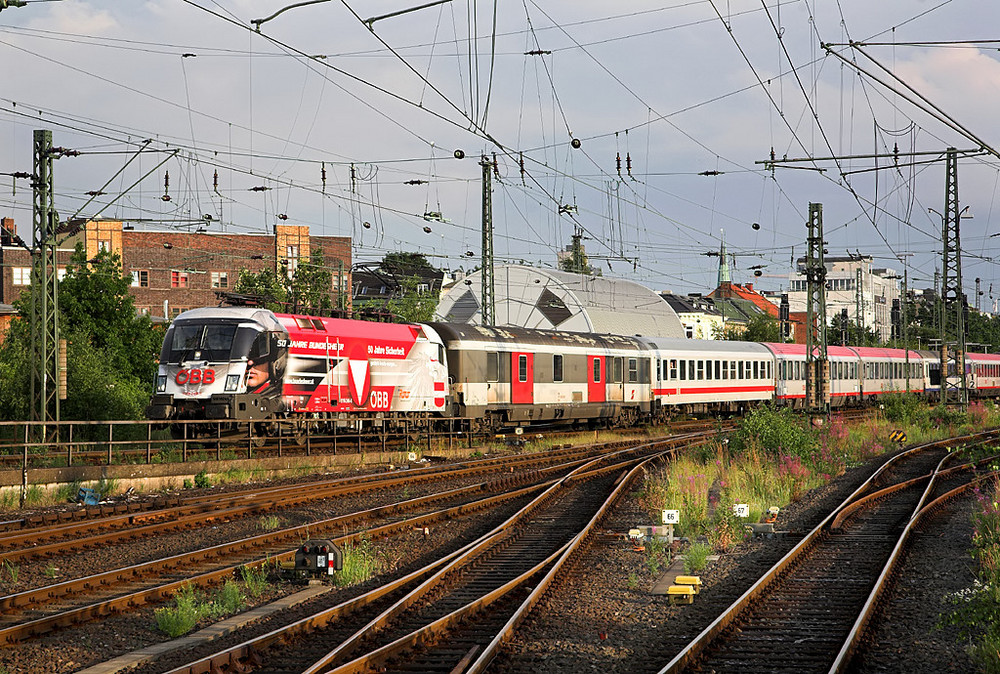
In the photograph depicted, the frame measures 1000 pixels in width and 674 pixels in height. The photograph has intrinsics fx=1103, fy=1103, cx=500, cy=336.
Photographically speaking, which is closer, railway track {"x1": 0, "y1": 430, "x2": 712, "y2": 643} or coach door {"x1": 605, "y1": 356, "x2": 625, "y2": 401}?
railway track {"x1": 0, "y1": 430, "x2": 712, "y2": 643}

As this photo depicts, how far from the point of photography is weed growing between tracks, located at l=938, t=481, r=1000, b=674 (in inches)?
332

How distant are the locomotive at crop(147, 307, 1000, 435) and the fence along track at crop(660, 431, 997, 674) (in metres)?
13.0

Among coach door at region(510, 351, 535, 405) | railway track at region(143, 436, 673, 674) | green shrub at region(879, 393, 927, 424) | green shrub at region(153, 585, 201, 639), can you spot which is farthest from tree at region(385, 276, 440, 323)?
green shrub at region(153, 585, 201, 639)

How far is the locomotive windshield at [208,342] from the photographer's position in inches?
948

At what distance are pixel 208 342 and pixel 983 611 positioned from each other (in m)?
18.3

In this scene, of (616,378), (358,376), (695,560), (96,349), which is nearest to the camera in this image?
(695,560)

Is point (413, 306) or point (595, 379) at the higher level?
point (413, 306)

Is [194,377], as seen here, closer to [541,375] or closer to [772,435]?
[541,375]

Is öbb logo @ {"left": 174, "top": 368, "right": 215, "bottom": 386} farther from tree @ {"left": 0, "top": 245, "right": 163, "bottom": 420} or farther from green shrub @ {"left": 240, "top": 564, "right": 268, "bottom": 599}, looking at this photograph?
green shrub @ {"left": 240, "top": 564, "right": 268, "bottom": 599}

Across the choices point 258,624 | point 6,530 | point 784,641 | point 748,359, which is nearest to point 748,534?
point 784,641

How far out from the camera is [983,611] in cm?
959

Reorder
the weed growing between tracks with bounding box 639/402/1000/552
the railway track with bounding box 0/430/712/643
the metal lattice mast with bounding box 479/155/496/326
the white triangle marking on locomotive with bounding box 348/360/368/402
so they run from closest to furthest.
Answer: the railway track with bounding box 0/430/712/643 < the weed growing between tracks with bounding box 639/402/1000/552 < the white triangle marking on locomotive with bounding box 348/360/368/402 < the metal lattice mast with bounding box 479/155/496/326

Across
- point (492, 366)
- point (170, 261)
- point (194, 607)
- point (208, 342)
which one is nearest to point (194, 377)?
point (208, 342)

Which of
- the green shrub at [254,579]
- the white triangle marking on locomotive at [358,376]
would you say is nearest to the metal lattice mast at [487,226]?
the white triangle marking on locomotive at [358,376]
